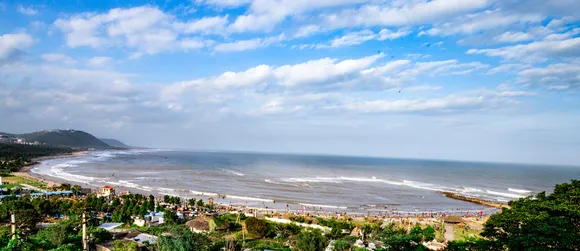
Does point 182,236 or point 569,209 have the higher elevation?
point 569,209

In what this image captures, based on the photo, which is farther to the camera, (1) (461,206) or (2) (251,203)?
(1) (461,206)

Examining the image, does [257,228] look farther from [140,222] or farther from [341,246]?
[140,222]

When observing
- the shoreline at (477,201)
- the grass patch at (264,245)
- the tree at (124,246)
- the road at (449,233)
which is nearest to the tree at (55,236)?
the tree at (124,246)

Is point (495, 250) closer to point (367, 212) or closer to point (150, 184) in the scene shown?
point (367, 212)

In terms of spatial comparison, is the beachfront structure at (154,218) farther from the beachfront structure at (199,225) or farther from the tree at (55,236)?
the tree at (55,236)

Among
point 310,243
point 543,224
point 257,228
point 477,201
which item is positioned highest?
point 543,224

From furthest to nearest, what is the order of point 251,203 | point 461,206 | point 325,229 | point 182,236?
point 461,206 < point 251,203 < point 325,229 < point 182,236

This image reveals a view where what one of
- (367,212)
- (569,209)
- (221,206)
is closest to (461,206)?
(367,212)

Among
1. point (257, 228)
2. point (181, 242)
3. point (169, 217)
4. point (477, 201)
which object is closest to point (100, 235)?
point (169, 217)

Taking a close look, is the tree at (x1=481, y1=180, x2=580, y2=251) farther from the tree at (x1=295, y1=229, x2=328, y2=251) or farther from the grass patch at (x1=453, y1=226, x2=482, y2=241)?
the grass patch at (x1=453, y1=226, x2=482, y2=241)
